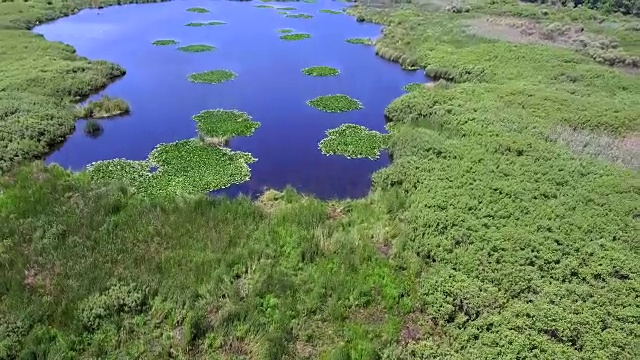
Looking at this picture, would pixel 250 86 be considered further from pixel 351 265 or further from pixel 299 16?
pixel 299 16

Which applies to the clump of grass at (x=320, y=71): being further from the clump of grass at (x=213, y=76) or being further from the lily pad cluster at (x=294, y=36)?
the lily pad cluster at (x=294, y=36)

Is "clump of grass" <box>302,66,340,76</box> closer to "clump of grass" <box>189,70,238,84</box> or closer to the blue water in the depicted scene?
the blue water

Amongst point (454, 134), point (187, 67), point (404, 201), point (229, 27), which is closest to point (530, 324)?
point (404, 201)

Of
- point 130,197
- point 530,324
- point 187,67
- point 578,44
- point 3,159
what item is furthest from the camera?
point 578,44

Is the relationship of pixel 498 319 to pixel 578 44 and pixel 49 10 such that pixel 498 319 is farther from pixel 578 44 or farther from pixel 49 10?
pixel 49 10

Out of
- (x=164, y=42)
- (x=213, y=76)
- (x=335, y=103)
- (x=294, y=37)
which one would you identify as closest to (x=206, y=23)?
(x=164, y=42)
